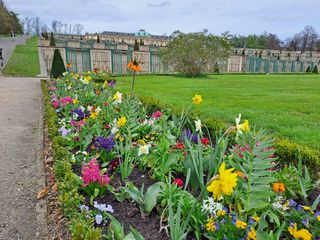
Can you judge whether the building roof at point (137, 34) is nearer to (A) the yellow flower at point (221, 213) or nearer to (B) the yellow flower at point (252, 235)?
(A) the yellow flower at point (221, 213)

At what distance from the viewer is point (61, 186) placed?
7.79ft

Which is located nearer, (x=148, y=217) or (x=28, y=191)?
(x=148, y=217)

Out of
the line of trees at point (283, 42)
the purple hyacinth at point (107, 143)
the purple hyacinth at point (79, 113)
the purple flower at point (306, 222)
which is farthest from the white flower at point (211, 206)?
the line of trees at point (283, 42)

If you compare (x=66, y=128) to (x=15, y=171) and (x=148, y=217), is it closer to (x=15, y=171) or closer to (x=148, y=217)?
(x=15, y=171)

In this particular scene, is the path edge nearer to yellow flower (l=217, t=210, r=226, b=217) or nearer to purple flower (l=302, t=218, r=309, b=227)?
yellow flower (l=217, t=210, r=226, b=217)

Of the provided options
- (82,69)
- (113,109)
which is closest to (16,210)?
(113,109)

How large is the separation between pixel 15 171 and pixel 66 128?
857mm

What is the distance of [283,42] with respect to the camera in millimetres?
73562

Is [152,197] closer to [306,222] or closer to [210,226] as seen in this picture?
[210,226]

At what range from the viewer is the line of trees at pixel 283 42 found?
67250 mm

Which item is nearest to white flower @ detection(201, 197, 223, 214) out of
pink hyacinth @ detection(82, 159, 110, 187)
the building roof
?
pink hyacinth @ detection(82, 159, 110, 187)

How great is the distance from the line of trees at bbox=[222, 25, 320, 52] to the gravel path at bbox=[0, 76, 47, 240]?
65.7 metres

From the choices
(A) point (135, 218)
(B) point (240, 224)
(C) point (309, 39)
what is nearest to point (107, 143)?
(A) point (135, 218)

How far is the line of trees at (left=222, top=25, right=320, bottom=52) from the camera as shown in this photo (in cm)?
6725
